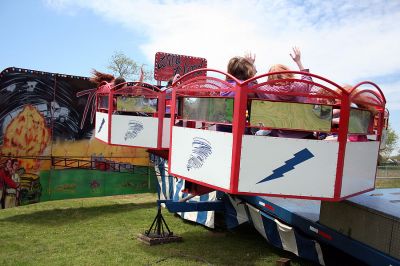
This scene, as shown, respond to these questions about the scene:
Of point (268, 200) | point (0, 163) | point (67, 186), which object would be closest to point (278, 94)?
point (268, 200)

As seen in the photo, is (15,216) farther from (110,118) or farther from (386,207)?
(386,207)

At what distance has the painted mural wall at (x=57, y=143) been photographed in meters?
9.08

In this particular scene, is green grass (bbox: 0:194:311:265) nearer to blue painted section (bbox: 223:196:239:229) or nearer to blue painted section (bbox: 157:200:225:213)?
blue painted section (bbox: 223:196:239:229)

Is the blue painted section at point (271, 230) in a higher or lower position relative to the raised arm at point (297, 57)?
lower

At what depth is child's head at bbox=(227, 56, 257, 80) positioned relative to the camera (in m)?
4.31

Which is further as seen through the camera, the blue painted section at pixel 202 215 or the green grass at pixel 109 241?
the blue painted section at pixel 202 215

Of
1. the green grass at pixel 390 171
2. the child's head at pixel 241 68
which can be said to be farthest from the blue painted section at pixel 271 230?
the green grass at pixel 390 171

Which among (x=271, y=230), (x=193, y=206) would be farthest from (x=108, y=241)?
(x=271, y=230)

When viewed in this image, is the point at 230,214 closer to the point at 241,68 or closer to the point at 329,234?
the point at 329,234

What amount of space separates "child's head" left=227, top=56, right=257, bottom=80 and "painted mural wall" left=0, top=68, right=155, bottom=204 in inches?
251

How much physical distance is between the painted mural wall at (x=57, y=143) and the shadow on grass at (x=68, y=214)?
674 mm

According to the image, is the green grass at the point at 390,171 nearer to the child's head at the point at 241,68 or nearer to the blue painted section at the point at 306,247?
the blue painted section at the point at 306,247

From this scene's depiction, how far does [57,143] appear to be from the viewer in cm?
997

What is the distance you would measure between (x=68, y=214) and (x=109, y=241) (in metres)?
2.57
